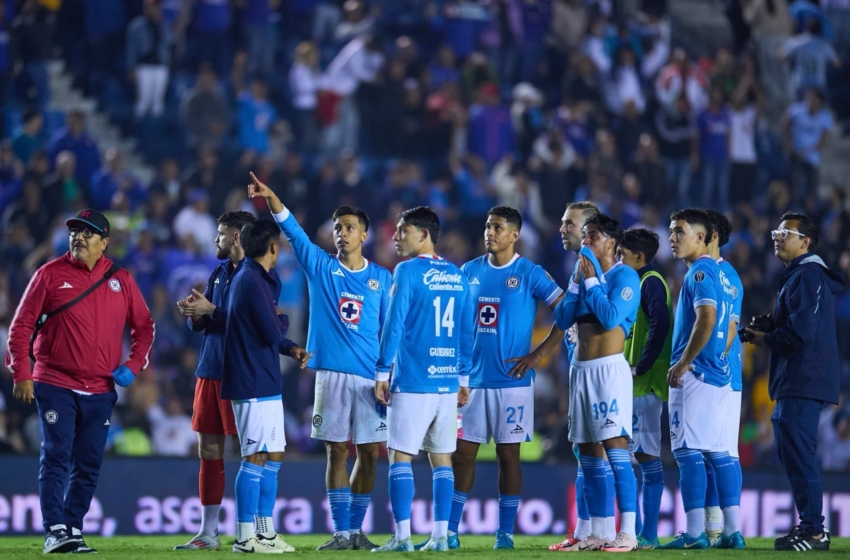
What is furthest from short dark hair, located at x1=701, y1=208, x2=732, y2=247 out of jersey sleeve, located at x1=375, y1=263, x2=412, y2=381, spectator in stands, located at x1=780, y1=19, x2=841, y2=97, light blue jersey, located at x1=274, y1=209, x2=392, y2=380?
spectator in stands, located at x1=780, y1=19, x2=841, y2=97

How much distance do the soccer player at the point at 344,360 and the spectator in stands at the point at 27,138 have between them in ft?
30.1

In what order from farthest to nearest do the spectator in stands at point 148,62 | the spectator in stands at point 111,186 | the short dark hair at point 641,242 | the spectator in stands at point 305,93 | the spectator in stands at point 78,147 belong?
the spectator in stands at point 305,93
the spectator in stands at point 148,62
the spectator in stands at point 78,147
the spectator in stands at point 111,186
the short dark hair at point 641,242

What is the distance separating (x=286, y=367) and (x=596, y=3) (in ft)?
30.1

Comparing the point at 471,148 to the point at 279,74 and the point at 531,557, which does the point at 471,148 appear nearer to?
the point at 279,74

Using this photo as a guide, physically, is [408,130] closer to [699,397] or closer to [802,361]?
[699,397]

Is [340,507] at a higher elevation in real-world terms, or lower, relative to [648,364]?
lower

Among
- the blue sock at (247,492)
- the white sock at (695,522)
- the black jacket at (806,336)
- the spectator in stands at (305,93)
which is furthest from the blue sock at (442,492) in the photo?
the spectator in stands at (305,93)

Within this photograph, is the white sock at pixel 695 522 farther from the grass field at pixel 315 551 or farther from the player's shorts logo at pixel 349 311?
the player's shorts logo at pixel 349 311

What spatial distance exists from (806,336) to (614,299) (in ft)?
5.65

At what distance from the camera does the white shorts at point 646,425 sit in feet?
→ 29.7

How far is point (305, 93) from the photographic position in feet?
Answer: 60.5

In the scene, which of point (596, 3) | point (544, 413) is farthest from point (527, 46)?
point (544, 413)

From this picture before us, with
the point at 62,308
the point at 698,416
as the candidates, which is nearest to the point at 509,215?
the point at 698,416

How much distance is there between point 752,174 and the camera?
1903 cm
